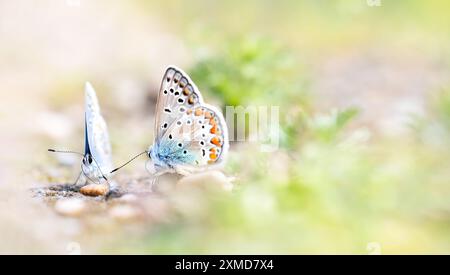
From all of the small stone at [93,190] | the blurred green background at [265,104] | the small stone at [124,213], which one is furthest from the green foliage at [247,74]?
the small stone at [124,213]

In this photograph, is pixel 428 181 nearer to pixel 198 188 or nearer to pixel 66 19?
pixel 198 188

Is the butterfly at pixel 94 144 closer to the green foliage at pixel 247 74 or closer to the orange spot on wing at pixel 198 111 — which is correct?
the orange spot on wing at pixel 198 111

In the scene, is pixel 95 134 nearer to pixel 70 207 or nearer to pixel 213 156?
pixel 70 207

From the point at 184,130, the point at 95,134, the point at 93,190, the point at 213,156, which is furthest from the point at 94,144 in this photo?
the point at 213,156

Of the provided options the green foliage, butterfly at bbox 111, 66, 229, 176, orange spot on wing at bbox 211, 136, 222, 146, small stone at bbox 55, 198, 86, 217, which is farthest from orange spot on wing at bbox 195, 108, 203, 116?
the green foliage
